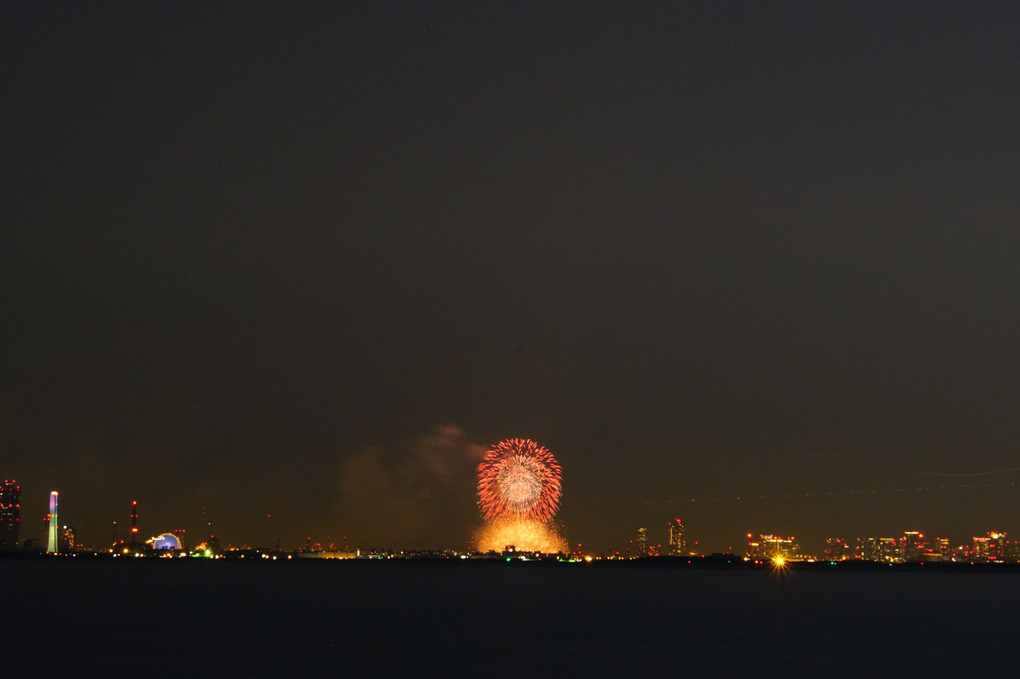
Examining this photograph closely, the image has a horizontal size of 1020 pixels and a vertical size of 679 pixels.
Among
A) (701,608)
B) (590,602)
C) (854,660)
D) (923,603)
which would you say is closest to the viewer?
(854,660)

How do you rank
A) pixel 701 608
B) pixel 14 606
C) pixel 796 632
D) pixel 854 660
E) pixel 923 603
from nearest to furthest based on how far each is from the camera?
pixel 854 660
pixel 796 632
pixel 14 606
pixel 701 608
pixel 923 603

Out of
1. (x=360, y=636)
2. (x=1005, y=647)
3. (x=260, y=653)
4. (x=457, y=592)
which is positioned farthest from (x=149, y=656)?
(x=457, y=592)

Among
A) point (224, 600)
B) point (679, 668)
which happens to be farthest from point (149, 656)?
point (224, 600)

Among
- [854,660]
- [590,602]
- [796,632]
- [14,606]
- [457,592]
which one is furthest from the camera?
[457,592]

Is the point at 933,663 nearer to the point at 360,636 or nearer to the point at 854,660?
the point at 854,660

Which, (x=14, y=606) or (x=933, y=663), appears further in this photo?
(x=14, y=606)

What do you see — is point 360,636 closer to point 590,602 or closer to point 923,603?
point 590,602

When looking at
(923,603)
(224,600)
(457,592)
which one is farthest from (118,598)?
(923,603)

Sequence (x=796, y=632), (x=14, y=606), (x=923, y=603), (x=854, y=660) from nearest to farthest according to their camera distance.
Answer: (x=854, y=660)
(x=796, y=632)
(x=14, y=606)
(x=923, y=603)

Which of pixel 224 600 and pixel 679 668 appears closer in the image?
pixel 679 668
